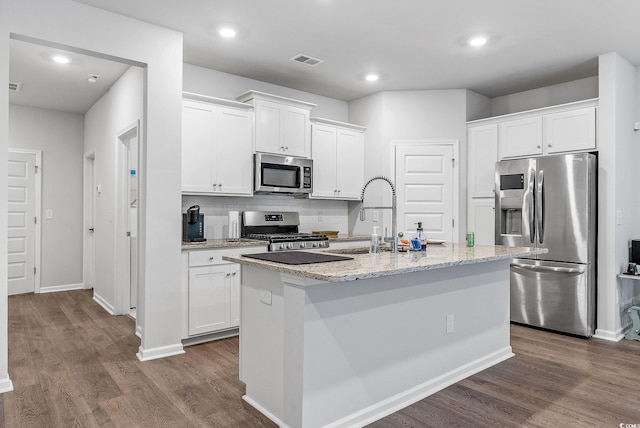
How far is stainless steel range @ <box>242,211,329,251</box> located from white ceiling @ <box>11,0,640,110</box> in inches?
61.8

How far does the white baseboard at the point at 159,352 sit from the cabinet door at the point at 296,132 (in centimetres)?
227

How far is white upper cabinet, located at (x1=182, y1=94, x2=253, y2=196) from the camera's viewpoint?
3.93 metres

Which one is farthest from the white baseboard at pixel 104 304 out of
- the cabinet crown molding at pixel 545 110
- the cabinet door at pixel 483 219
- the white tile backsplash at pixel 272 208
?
the cabinet crown molding at pixel 545 110

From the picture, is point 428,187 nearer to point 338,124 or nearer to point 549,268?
point 338,124

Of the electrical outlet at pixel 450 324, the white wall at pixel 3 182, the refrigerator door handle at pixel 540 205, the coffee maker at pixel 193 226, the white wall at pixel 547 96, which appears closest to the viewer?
the white wall at pixel 3 182

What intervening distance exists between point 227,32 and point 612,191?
3.80 m

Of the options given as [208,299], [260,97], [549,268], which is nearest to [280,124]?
[260,97]

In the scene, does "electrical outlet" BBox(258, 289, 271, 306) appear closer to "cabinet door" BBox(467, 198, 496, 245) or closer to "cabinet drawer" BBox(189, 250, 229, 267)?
"cabinet drawer" BBox(189, 250, 229, 267)

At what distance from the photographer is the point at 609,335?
13.0 ft

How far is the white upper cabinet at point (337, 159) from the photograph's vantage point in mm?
4996

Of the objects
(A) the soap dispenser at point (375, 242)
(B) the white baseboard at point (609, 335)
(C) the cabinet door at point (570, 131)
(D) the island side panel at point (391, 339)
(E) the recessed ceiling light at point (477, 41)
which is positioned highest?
(E) the recessed ceiling light at point (477, 41)

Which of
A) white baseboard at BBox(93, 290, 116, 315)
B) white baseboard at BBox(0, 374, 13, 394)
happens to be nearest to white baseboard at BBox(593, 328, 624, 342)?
white baseboard at BBox(0, 374, 13, 394)

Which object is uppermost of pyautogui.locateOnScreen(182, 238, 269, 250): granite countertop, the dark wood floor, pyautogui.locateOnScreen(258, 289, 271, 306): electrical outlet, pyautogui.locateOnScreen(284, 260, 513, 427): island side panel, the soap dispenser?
the soap dispenser

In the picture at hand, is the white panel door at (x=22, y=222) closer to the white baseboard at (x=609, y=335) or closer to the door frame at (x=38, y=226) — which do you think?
the door frame at (x=38, y=226)
